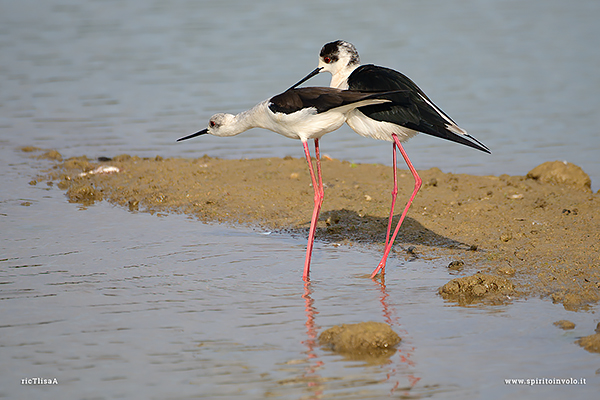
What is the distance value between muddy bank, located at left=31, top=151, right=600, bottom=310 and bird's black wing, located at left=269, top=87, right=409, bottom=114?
4.17 ft

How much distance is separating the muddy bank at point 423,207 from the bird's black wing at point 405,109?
913 millimetres

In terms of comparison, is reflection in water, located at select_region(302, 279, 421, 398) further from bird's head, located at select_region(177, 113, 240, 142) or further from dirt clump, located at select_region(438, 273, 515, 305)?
bird's head, located at select_region(177, 113, 240, 142)

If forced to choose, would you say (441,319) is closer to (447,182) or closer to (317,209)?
(317,209)

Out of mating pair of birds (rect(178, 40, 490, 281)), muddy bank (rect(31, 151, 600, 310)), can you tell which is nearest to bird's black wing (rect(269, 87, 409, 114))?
mating pair of birds (rect(178, 40, 490, 281))

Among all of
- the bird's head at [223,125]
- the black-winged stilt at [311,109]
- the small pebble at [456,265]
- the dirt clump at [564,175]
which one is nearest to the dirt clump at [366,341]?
the black-winged stilt at [311,109]

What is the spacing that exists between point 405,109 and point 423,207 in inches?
64.7

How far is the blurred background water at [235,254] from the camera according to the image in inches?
142

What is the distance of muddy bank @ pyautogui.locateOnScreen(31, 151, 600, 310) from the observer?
16.5 feet

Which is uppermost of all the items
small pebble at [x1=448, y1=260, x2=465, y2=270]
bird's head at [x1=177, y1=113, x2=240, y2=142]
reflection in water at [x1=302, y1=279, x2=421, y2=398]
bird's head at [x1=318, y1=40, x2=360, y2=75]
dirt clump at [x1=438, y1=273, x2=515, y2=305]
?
bird's head at [x1=318, y1=40, x2=360, y2=75]

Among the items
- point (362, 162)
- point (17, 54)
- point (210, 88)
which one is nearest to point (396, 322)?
point (362, 162)

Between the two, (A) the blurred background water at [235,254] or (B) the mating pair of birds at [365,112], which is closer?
(A) the blurred background water at [235,254]

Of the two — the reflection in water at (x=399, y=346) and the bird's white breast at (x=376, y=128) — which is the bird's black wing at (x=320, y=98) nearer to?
the bird's white breast at (x=376, y=128)

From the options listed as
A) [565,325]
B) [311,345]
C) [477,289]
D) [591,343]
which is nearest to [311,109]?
[477,289]

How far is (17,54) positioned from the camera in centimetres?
1498
